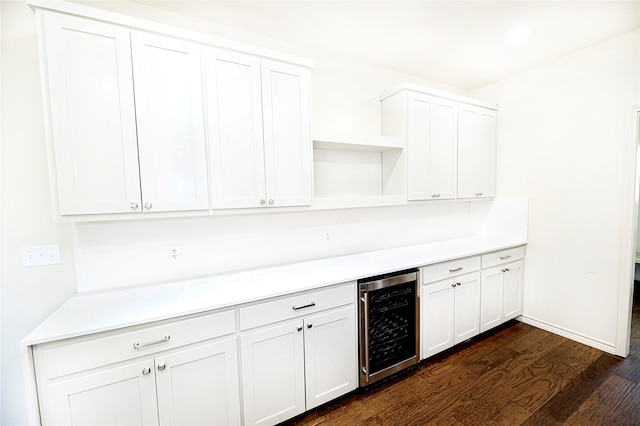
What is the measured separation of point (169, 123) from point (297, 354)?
64.4 inches

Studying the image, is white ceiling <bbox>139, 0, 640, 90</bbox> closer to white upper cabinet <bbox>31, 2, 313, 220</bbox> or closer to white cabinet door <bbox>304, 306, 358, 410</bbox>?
white upper cabinet <bbox>31, 2, 313, 220</bbox>

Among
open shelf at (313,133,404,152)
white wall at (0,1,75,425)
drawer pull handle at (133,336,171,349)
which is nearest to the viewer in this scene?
drawer pull handle at (133,336,171,349)

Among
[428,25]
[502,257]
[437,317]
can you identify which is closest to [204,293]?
[437,317]

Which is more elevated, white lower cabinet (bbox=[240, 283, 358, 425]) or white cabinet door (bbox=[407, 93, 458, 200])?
white cabinet door (bbox=[407, 93, 458, 200])

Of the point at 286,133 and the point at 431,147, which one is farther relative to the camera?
the point at 431,147

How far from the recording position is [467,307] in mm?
2484

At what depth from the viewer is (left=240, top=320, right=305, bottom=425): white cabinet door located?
1553 mm

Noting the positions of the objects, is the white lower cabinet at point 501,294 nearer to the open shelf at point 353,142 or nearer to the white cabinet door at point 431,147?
the white cabinet door at point 431,147

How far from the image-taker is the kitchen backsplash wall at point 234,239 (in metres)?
1.70

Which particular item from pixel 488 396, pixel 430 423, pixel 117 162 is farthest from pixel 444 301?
pixel 117 162

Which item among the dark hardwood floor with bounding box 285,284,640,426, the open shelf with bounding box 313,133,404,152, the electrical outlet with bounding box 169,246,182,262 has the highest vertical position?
the open shelf with bounding box 313,133,404,152

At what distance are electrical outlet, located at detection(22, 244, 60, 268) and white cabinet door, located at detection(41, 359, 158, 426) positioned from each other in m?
0.75

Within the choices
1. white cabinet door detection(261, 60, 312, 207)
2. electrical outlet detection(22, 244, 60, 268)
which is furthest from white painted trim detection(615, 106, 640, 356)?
electrical outlet detection(22, 244, 60, 268)

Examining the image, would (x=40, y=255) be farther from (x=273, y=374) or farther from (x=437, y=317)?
(x=437, y=317)
